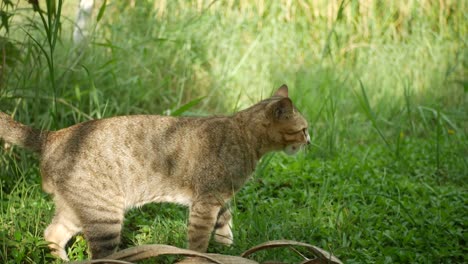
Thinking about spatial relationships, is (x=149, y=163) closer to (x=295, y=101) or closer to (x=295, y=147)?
(x=295, y=147)

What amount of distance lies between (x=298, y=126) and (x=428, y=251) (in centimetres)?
130

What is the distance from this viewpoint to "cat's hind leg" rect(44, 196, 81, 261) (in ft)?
13.1

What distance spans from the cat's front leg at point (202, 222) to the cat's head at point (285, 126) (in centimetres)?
74

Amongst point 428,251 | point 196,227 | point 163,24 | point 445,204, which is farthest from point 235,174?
point 163,24

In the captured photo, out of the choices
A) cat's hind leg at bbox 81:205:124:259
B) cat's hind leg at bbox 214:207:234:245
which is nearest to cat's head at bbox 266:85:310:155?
cat's hind leg at bbox 214:207:234:245

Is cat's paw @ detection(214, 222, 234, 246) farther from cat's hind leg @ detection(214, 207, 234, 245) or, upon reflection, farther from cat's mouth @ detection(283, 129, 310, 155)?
cat's mouth @ detection(283, 129, 310, 155)

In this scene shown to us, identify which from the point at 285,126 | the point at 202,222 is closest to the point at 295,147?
the point at 285,126

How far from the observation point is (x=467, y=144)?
574 cm

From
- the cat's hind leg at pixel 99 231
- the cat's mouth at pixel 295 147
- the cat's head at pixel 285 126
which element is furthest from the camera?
the cat's mouth at pixel 295 147

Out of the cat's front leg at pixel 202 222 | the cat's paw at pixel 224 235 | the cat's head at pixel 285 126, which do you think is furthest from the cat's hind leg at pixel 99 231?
the cat's head at pixel 285 126

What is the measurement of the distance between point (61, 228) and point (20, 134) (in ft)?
2.23

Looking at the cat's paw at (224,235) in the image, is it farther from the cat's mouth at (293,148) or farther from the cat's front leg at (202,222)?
the cat's mouth at (293,148)

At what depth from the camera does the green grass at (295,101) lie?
4250 millimetres

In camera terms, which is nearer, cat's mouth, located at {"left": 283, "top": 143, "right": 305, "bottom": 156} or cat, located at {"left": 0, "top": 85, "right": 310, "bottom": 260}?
cat, located at {"left": 0, "top": 85, "right": 310, "bottom": 260}
